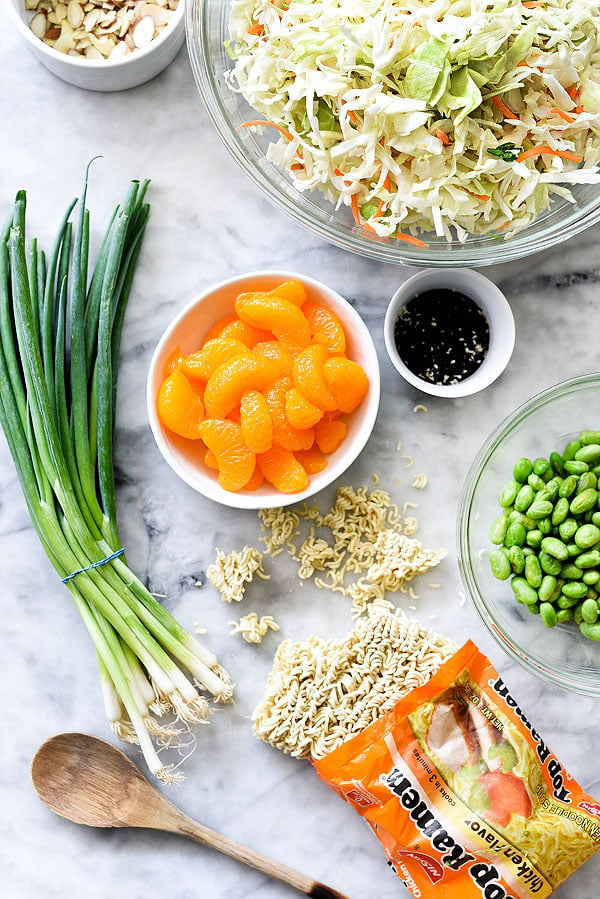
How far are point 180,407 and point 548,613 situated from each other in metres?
0.81

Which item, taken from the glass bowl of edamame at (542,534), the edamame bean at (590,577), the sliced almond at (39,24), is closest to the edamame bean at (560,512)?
the glass bowl of edamame at (542,534)

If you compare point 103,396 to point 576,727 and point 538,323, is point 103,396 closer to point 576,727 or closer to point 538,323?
point 538,323

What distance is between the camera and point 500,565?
161cm

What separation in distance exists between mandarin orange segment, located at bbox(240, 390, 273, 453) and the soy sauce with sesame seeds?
0.34 metres

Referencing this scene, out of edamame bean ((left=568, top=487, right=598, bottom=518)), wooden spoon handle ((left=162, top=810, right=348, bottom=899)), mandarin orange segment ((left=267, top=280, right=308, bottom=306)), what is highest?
mandarin orange segment ((left=267, top=280, right=308, bottom=306))

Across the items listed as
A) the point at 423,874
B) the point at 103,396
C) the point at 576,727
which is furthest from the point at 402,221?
the point at 423,874

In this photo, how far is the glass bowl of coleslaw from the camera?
4.29ft

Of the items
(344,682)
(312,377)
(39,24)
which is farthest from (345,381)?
(39,24)

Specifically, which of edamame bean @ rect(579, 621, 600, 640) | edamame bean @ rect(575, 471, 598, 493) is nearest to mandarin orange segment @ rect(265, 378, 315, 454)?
edamame bean @ rect(575, 471, 598, 493)

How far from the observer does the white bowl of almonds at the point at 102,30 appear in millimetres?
1670

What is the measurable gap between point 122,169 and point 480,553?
113 centimetres

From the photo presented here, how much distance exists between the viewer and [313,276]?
5.94 feet

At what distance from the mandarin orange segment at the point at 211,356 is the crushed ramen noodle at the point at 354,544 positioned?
333mm

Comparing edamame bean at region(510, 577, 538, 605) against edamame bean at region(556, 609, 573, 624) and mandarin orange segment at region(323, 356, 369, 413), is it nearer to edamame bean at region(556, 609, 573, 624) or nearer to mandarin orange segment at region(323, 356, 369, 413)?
edamame bean at region(556, 609, 573, 624)
